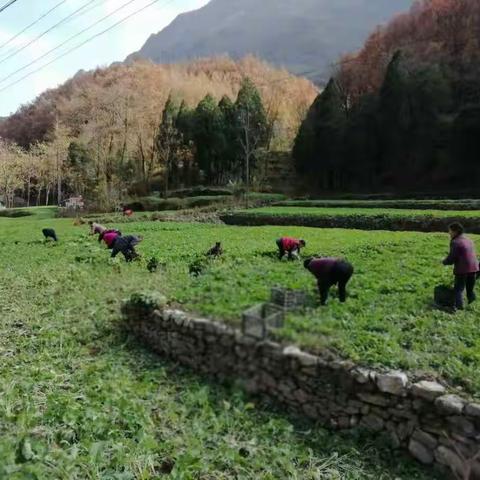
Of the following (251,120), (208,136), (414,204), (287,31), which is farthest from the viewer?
(287,31)

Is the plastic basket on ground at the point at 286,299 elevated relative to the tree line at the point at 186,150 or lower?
lower

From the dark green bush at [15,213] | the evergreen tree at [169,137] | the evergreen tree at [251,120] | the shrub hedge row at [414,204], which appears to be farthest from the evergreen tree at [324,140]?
the dark green bush at [15,213]

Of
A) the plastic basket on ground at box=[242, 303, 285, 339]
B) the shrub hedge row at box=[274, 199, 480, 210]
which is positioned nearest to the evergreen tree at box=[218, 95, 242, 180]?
the shrub hedge row at box=[274, 199, 480, 210]

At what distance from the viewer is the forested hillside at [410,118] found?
39.1 metres

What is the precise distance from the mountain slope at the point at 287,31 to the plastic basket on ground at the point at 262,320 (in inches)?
3912

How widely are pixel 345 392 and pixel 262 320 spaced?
6.16 feet

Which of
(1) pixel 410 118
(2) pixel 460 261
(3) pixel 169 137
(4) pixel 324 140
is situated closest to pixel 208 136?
(3) pixel 169 137

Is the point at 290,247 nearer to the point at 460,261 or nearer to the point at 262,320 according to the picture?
the point at 460,261

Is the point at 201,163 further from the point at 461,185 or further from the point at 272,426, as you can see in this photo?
the point at 272,426

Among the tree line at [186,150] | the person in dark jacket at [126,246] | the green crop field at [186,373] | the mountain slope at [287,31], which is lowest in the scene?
the green crop field at [186,373]

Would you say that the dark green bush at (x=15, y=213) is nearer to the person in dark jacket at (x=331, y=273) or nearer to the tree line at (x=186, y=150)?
the tree line at (x=186, y=150)

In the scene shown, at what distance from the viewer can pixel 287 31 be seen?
420 feet

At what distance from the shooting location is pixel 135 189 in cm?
5462

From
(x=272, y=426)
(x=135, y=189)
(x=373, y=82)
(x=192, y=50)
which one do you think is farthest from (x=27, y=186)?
(x=192, y=50)
